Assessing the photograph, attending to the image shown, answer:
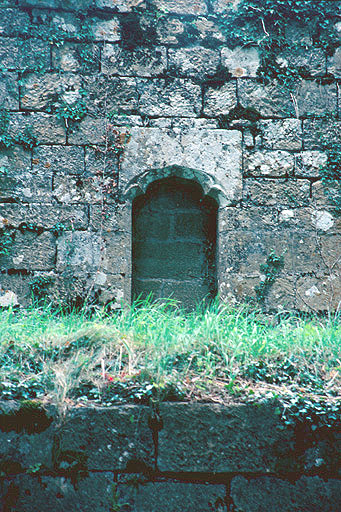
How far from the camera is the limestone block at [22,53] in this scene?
4664 mm

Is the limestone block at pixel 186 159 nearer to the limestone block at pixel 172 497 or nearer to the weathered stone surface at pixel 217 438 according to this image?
the weathered stone surface at pixel 217 438

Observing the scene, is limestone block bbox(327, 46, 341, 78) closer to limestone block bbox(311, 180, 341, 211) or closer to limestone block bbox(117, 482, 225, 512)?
limestone block bbox(311, 180, 341, 211)

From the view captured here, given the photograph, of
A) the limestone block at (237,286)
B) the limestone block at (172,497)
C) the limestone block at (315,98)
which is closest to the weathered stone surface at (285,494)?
the limestone block at (172,497)

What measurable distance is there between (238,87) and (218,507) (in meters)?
3.77

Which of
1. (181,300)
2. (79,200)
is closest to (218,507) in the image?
(181,300)

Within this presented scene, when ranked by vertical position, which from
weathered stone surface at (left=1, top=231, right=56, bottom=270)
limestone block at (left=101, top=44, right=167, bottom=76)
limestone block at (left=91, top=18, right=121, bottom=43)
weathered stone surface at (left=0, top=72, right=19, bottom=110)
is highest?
limestone block at (left=91, top=18, right=121, bottom=43)

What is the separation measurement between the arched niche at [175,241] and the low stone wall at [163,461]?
2.29 m

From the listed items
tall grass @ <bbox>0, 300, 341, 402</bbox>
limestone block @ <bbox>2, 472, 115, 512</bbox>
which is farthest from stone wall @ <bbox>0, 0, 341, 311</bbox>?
limestone block @ <bbox>2, 472, 115, 512</bbox>

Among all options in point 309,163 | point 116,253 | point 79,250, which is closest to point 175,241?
point 116,253

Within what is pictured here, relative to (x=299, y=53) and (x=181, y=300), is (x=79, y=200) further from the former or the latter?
(x=299, y=53)

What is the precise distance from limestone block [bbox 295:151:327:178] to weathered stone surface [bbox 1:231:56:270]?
2.43 meters

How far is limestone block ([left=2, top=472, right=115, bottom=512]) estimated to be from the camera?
7.66 ft

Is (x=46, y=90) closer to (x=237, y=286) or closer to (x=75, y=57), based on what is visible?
(x=75, y=57)

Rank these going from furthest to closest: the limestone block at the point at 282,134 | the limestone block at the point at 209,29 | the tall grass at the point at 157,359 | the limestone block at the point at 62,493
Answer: the limestone block at the point at 209,29 < the limestone block at the point at 282,134 < the tall grass at the point at 157,359 < the limestone block at the point at 62,493
